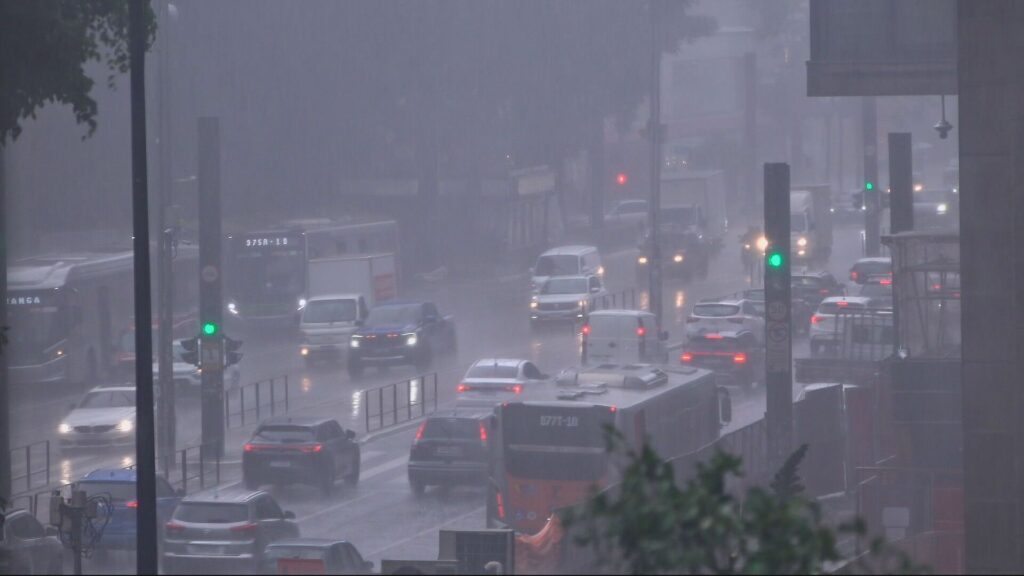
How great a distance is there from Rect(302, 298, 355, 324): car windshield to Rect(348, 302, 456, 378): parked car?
119 cm

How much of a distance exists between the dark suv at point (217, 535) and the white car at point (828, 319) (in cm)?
1851

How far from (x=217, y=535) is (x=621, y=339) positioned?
672 inches

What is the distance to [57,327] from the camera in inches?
1414

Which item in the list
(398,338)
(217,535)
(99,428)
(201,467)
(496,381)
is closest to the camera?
(217,535)

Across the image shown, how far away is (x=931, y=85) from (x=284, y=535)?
11714 millimetres

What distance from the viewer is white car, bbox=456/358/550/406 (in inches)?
1139

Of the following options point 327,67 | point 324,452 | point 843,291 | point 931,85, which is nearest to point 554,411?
point 324,452

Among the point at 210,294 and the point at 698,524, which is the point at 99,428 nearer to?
the point at 210,294

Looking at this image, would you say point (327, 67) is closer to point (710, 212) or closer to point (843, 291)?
point (710, 212)

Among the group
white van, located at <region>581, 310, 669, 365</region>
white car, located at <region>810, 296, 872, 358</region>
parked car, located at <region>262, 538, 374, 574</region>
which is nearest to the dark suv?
parked car, located at <region>262, 538, 374, 574</region>

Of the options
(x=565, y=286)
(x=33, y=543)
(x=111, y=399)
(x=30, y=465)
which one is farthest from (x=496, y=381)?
(x=565, y=286)

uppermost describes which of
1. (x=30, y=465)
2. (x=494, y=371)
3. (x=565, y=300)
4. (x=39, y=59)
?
(x=39, y=59)

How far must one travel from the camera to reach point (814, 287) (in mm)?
42938

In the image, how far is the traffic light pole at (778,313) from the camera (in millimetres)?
22703
